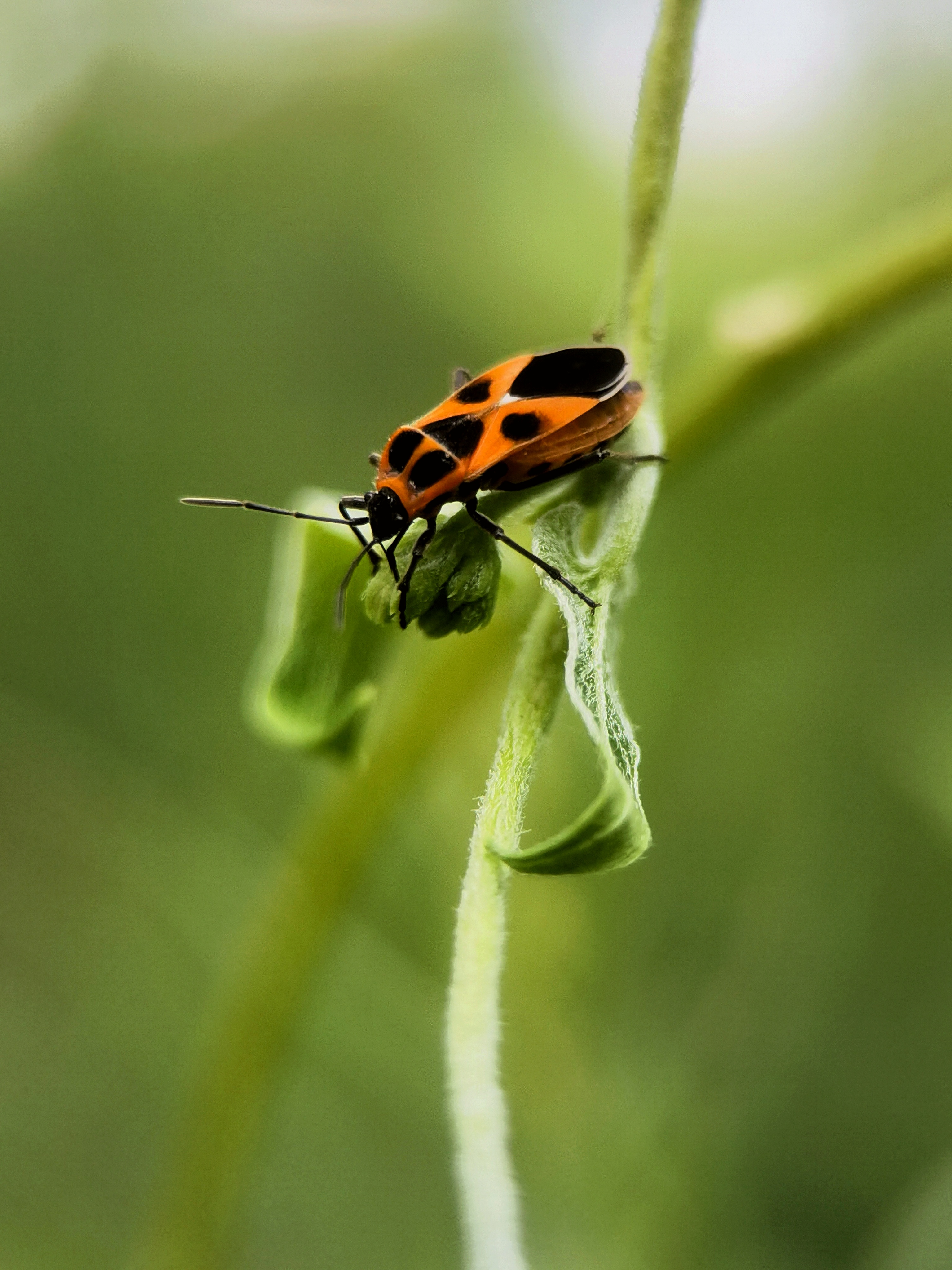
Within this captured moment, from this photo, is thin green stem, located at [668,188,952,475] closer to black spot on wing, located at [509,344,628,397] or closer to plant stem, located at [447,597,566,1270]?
black spot on wing, located at [509,344,628,397]

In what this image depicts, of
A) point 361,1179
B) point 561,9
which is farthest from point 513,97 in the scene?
point 361,1179

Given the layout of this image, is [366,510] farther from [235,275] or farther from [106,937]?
[235,275]

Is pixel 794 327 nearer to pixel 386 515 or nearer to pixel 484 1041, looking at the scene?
pixel 386 515

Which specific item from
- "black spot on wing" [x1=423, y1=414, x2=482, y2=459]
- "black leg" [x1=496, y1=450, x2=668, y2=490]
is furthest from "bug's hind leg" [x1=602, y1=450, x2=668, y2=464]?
"black spot on wing" [x1=423, y1=414, x2=482, y2=459]

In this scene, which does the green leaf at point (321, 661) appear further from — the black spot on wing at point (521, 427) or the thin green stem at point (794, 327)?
the thin green stem at point (794, 327)

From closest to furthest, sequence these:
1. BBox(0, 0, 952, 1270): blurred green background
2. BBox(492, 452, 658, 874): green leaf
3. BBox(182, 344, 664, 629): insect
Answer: BBox(492, 452, 658, 874): green leaf, BBox(182, 344, 664, 629): insect, BBox(0, 0, 952, 1270): blurred green background

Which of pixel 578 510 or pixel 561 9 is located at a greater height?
pixel 561 9

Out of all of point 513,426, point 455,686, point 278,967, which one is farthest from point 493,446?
point 278,967
